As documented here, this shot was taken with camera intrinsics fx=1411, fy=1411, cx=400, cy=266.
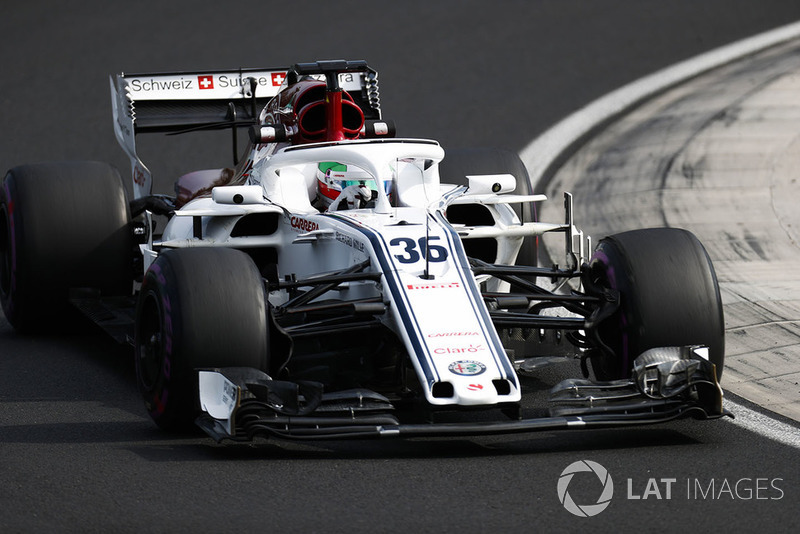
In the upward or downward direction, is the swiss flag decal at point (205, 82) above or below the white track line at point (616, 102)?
above

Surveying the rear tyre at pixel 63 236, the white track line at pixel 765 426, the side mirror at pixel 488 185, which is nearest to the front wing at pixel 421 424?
the white track line at pixel 765 426

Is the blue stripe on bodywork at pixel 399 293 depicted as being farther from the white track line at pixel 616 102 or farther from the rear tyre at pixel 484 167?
the white track line at pixel 616 102

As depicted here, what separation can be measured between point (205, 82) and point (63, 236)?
1.97 metres

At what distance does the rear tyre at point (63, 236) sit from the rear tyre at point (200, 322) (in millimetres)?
2401

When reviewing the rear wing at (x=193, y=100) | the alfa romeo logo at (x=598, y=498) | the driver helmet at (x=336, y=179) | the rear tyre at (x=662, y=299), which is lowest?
the alfa romeo logo at (x=598, y=498)

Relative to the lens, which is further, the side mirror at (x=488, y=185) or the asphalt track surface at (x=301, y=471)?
the side mirror at (x=488, y=185)

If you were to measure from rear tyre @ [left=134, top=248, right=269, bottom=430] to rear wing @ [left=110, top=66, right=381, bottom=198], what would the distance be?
3.56m

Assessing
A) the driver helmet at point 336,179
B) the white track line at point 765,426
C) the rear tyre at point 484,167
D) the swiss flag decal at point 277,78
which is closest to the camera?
the white track line at point 765,426

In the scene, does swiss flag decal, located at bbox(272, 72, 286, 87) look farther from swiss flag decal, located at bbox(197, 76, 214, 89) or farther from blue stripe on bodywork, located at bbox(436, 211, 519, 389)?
blue stripe on bodywork, located at bbox(436, 211, 519, 389)

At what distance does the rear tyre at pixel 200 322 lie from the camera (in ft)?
21.4

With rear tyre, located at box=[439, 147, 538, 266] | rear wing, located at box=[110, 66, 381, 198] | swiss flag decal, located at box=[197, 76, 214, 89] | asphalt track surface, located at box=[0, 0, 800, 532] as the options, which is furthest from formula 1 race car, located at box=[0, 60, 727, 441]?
swiss flag decal, located at box=[197, 76, 214, 89]

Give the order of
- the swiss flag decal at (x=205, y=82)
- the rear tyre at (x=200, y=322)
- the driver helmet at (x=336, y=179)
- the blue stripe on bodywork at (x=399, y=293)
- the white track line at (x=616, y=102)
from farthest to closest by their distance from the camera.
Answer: the white track line at (x=616, y=102) → the swiss flag decal at (x=205, y=82) → the driver helmet at (x=336, y=179) → the rear tyre at (x=200, y=322) → the blue stripe on bodywork at (x=399, y=293)

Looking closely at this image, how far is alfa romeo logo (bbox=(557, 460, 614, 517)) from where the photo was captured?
18.5ft

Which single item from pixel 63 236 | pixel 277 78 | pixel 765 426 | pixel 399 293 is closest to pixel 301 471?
pixel 399 293
